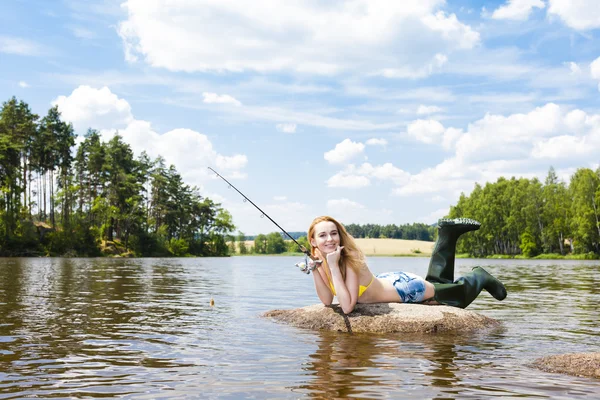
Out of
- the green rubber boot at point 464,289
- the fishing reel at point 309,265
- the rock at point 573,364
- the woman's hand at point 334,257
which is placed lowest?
the rock at point 573,364

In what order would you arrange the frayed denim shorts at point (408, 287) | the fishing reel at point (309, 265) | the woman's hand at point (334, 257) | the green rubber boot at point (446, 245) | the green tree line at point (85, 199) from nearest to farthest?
the woman's hand at point (334, 257), the fishing reel at point (309, 265), the frayed denim shorts at point (408, 287), the green rubber boot at point (446, 245), the green tree line at point (85, 199)

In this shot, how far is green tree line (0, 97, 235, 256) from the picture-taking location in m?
73.1

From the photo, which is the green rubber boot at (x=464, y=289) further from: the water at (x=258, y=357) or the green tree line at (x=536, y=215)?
the green tree line at (x=536, y=215)

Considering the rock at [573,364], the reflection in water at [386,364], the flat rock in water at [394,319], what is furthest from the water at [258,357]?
the flat rock in water at [394,319]

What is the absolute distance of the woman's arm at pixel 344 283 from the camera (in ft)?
29.7

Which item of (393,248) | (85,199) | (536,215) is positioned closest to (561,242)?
(536,215)

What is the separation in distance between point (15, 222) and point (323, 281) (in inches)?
2833

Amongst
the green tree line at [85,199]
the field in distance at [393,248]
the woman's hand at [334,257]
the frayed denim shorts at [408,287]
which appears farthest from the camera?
the field in distance at [393,248]

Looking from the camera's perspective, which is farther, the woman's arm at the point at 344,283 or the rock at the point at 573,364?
the woman's arm at the point at 344,283

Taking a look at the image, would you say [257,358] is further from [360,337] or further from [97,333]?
[97,333]

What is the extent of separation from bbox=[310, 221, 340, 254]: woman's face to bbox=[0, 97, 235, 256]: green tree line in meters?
68.9

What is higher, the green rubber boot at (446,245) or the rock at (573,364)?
the green rubber boot at (446,245)

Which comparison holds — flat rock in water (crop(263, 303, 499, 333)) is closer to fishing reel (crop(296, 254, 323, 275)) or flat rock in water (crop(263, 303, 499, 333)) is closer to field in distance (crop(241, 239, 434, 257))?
fishing reel (crop(296, 254, 323, 275))

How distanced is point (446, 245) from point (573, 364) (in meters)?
4.19
